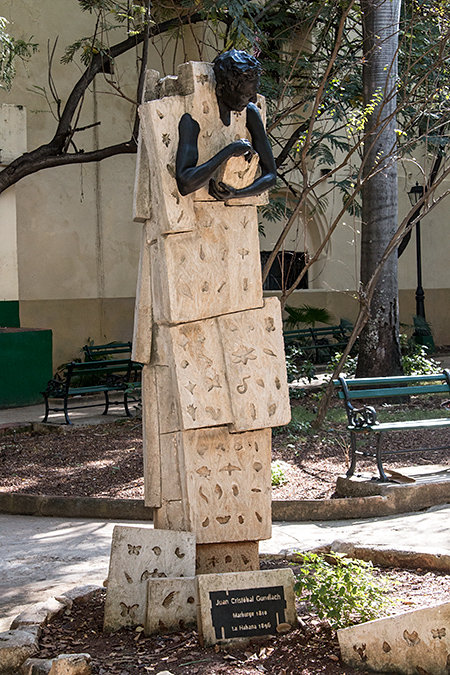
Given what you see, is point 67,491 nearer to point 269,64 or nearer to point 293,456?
point 293,456

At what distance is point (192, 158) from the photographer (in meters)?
3.69

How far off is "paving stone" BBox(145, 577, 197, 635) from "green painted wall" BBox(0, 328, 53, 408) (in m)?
10.0

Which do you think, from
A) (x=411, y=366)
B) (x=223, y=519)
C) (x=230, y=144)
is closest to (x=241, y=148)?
(x=230, y=144)

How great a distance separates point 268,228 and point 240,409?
48.9 ft

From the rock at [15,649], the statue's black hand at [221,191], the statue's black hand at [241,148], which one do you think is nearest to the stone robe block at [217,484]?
the rock at [15,649]

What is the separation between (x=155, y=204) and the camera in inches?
150

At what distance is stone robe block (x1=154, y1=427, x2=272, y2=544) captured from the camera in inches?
150

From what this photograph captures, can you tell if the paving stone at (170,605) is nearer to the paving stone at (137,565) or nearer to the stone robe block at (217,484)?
the paving stone at (137,565)

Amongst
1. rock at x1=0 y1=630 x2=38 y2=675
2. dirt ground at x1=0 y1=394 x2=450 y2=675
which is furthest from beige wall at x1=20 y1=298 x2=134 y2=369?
rock at x1=0 y1=630 x2=38 y2=675

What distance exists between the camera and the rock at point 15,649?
10.6 feet

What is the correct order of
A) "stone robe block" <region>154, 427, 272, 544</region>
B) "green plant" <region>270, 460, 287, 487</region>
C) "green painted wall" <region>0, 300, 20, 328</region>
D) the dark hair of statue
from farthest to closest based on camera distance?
"green painted wall" <region>0, 300, 20, 328</region>
"green plant" <region>270, 460, 287, 487</region>
"stone robe block" <region>154, 427, 272, 544</region>
the dark hair of statue

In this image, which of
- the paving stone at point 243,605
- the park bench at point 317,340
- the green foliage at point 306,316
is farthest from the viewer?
the green foliage at point 306,316

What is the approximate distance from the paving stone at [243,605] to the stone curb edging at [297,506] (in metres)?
2.76

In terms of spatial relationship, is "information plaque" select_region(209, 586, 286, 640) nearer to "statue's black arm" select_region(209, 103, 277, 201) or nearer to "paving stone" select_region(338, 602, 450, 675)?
"paving stone" select_region(338, 602, 450, 675)
